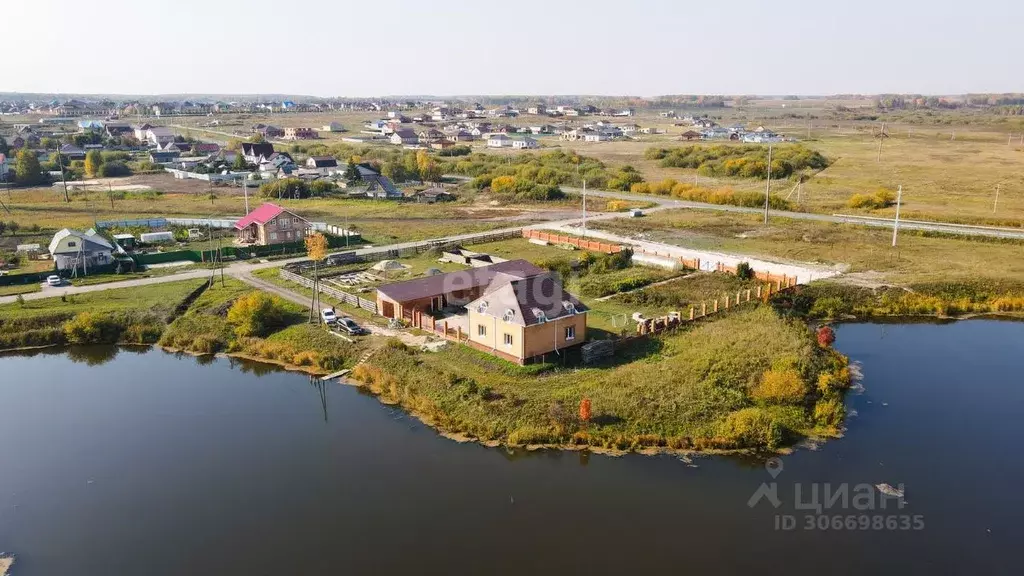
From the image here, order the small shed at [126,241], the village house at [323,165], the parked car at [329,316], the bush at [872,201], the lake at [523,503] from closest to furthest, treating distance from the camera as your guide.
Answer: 1. the lake at [523,503]
2. the parked car at [329,316]
3. the small shed at [126,241]
4. the bush at [872,201]
5. the village house at [323,165]

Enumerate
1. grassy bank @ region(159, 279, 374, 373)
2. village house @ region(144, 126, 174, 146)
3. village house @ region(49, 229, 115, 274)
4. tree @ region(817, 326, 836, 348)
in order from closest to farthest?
grassy bank @ region(159, 279, 374, 373), tree @ region(817, 326, 836, 348), village house @ region(49, 229, 115, 274), village house @ region(144, 126, 174, 146)

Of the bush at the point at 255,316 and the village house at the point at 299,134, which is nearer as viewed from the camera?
the bush at the point at 255,316

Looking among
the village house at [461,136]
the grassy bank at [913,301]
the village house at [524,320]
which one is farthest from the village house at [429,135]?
the village house at [524,320]

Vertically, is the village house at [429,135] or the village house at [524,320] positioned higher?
the village house at [429,135]

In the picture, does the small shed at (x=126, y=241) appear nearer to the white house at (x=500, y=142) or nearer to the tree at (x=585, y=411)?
the tree at (x=585, y=411)

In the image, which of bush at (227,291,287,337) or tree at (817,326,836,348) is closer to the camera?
tree at (817,326,836,348)

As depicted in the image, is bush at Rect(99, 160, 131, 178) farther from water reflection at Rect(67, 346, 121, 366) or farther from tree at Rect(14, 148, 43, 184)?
water reflection at Rect(67, 346, 121, 366)

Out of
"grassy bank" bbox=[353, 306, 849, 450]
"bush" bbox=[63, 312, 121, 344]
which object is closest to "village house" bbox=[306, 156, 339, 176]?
"bush" bbox=[63, 312, 121, 344]

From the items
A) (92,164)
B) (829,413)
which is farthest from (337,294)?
(92,164)
